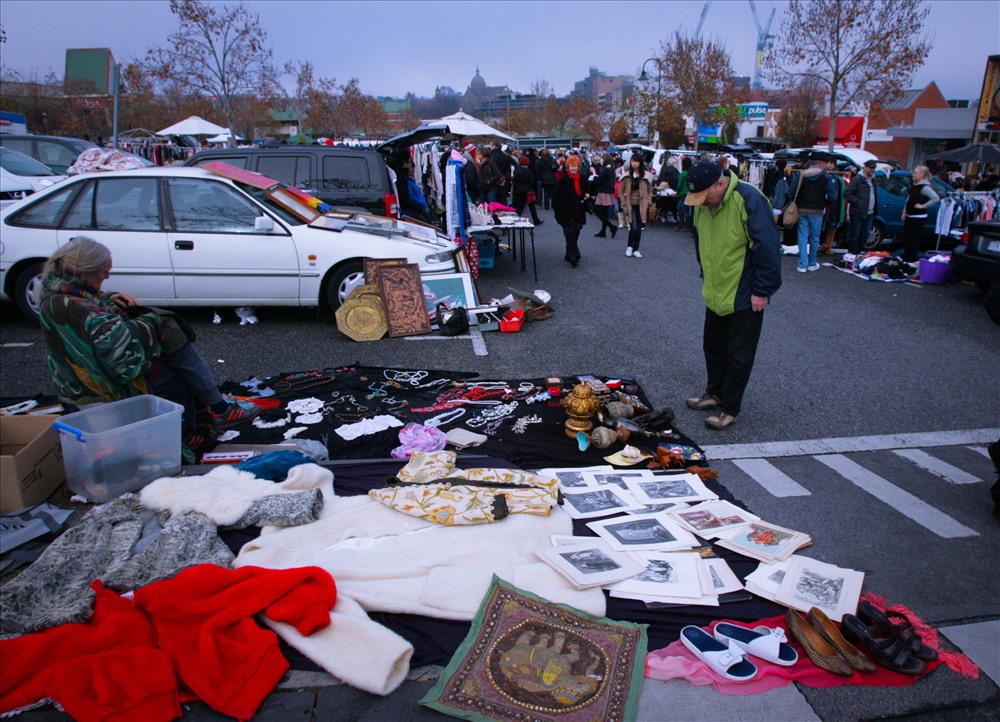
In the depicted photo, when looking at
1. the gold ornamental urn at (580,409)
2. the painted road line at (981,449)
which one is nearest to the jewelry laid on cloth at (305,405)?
the gold ornamental urn at (580,409)

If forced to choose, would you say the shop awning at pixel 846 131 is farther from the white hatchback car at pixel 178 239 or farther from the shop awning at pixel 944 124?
the white hatchback car at pixel 178 239

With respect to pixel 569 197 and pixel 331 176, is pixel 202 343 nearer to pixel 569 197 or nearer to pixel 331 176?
pixel 331 176

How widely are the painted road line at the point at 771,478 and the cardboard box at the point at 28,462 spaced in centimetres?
434

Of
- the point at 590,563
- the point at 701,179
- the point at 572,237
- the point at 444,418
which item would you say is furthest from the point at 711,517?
the point at 572,237

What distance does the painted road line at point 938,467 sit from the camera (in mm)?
4371

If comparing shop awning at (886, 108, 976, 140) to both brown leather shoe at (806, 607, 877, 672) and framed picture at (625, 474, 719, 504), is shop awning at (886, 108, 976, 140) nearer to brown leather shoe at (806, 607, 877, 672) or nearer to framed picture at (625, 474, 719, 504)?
framed picture at (625, 474, 719, 504)

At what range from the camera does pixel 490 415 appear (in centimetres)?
525

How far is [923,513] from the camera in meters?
3.95

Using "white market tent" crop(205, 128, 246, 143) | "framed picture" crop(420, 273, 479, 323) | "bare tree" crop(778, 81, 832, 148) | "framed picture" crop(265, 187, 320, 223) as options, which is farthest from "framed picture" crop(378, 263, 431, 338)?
"bare tree" crop(778, 81, 832, 148)

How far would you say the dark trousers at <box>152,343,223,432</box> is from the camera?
15.1ft

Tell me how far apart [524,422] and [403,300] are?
9.51 ft

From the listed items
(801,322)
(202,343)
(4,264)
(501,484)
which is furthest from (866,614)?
(4,264)

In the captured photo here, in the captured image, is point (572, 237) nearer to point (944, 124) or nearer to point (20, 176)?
point (20, 176)

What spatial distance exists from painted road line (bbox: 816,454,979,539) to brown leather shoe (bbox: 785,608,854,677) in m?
1.51
